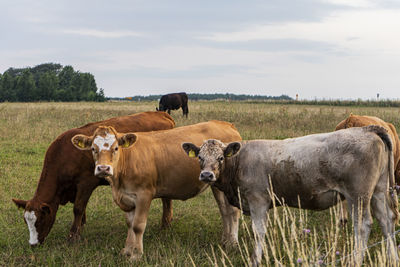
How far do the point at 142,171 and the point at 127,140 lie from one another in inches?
20.9

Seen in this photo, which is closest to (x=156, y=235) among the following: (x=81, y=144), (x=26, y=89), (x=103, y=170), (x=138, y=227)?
(x=138, y=227)

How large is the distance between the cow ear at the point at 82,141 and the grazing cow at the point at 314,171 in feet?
5.04

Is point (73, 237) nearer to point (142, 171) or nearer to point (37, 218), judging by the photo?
point (37, 218)

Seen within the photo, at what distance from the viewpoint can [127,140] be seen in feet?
21.0

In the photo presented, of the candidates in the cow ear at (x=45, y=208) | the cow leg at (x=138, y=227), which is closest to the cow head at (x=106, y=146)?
the cow leg at (x=138, y=227)

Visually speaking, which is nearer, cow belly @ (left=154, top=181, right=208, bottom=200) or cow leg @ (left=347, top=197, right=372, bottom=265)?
cow leg @ (left=347, top=197, right=372, bottom=265)

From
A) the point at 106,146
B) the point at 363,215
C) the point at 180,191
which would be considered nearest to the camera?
the point at 363,215

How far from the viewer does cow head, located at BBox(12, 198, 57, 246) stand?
682 cm

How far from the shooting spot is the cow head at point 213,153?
5.62 meters

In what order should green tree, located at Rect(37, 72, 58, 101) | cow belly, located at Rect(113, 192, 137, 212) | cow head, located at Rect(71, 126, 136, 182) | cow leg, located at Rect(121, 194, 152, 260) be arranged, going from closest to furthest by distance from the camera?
cow head, located at Rect(71, 126, 136, 182)
cow leg, located at Rect(121, 194, 152, 260)
cow belly, located at Rect(113, 192, 137, 212)
green tree, located at Rect(37, 72, 58, 101)

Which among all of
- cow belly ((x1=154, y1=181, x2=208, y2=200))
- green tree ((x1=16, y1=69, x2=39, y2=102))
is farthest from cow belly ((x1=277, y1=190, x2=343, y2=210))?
green tree ((x1=16, y1=69, x2=39, y2=102))

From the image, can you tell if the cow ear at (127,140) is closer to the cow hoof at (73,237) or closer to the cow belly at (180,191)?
the cow belly at (180,191)

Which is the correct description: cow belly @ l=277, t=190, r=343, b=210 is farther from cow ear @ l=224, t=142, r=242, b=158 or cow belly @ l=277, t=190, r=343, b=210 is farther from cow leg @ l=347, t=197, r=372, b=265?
cow ear @ l=224, t=142, r=242, b=158

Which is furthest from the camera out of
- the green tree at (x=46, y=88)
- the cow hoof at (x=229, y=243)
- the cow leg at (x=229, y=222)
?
the green tree at (x=46, y=88)
